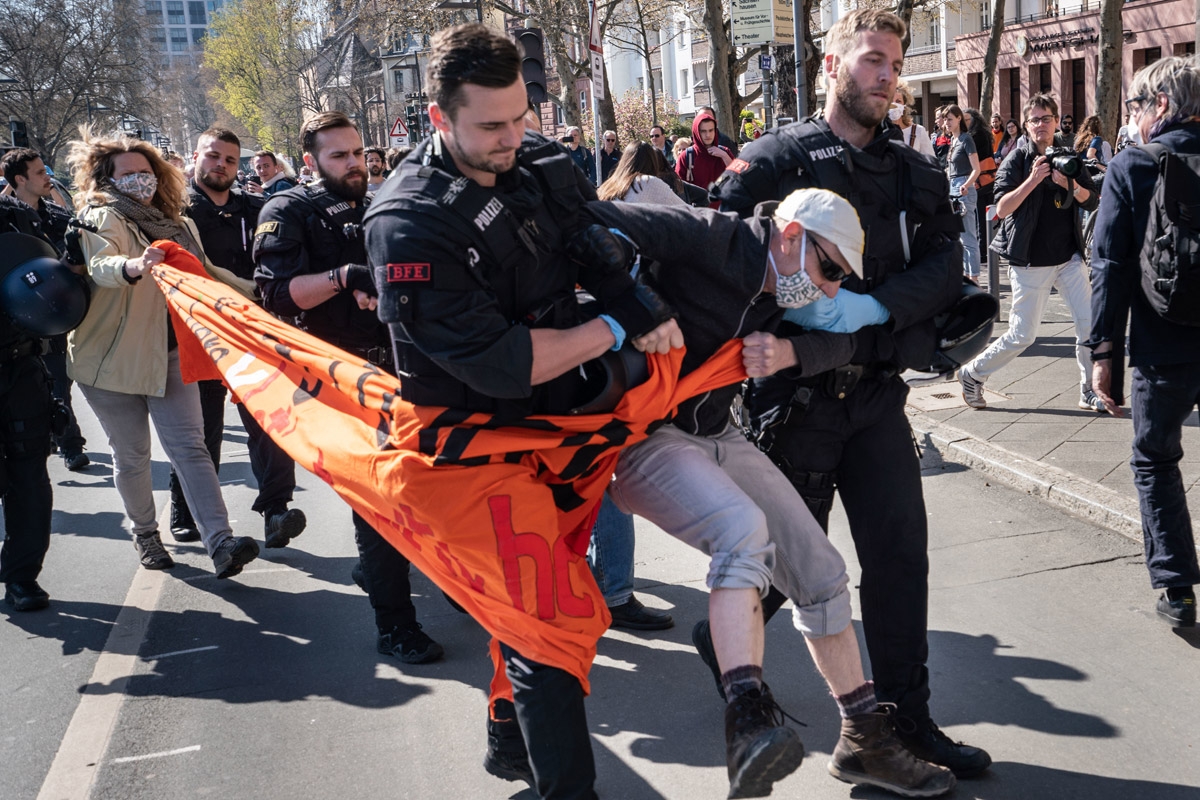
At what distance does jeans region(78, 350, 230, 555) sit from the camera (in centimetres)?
548

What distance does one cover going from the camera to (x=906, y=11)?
55.0 feet

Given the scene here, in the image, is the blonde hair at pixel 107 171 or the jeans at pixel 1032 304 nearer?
the blonde hair at pixel 107 171

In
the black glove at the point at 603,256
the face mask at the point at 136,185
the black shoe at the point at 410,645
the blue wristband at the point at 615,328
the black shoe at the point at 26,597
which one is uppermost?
the face mask at the point at 136,185

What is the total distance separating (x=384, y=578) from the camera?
14.5 feet

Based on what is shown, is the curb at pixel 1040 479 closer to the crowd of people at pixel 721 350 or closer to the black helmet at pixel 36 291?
the crowd of people at pixel 721 350

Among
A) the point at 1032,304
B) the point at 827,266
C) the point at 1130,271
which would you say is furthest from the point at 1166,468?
the point at 1032,304

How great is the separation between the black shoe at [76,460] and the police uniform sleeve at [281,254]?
424cm

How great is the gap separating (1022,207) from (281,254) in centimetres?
507

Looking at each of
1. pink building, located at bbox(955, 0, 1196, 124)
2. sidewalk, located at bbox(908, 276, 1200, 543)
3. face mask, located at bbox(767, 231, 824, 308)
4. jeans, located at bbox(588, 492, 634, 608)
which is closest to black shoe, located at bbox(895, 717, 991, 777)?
face mask, located at bbox(767, 231, 824, 308)

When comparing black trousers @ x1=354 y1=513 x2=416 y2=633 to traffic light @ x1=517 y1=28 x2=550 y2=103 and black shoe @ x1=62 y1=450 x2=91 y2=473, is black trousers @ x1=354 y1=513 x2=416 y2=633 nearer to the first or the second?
black shoe @ x1=62 y1=450 x2=91 y2=473

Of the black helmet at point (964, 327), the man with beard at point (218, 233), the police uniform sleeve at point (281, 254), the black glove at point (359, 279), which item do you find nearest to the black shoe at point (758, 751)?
the black helmet at point (964, 327)

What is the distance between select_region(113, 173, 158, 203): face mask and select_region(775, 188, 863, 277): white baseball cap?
11.6 feet

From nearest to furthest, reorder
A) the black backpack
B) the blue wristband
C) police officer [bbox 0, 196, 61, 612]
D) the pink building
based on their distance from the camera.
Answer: the blue wristband
the black backpack
police officer [bbox 0, 196, 61, 612]
the pink building

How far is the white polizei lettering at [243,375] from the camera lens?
12.6 ft
